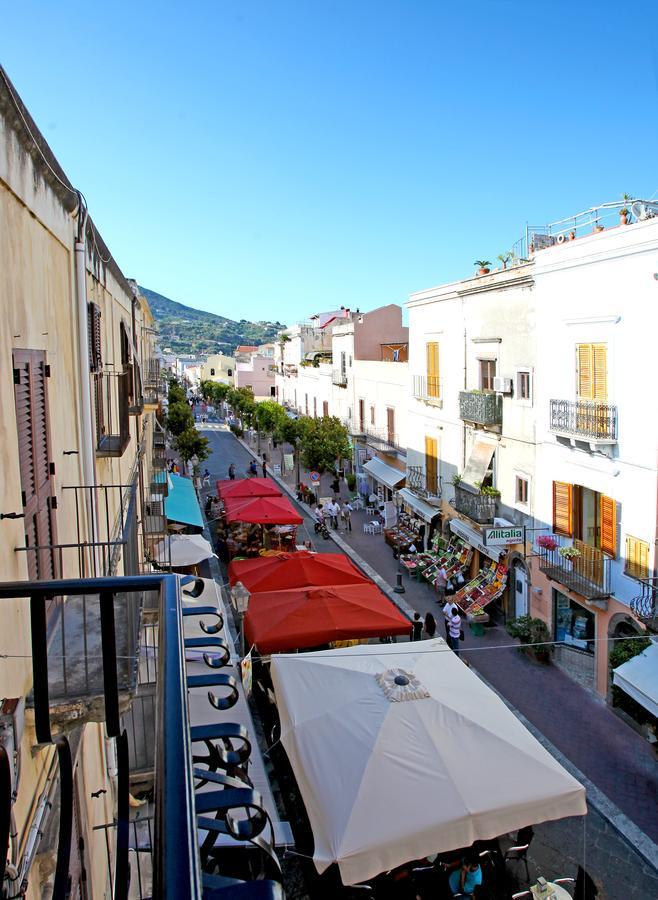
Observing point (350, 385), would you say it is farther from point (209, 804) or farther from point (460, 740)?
point (209, 804)

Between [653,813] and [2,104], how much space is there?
11966 mm

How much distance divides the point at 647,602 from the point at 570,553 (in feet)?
7.33

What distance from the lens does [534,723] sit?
13.0 meters

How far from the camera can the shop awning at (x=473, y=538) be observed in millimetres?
18562

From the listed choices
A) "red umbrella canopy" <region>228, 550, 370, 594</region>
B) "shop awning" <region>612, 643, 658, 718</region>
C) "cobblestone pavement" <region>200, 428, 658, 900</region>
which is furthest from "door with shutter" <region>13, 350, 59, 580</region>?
"red umbrella canopy" <region>228, 550, 370, 594</region>

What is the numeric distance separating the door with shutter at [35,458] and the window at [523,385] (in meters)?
14.5

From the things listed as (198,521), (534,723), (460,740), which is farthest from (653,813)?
(198,521)

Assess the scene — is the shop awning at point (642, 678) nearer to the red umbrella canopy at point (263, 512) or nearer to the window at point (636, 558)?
the window at point (636, 558)

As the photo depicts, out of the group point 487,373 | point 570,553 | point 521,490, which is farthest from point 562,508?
point 487,373

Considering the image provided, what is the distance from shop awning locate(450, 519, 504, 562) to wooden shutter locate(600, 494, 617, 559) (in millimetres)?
4047

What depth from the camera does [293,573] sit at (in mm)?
15594

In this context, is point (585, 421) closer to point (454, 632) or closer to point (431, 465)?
point (454, 632)

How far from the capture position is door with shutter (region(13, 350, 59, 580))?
4.35 metres

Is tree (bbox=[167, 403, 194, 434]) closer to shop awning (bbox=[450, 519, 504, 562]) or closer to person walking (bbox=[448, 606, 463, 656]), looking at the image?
shop awning (bbox=[450, 519, 504, 562])
